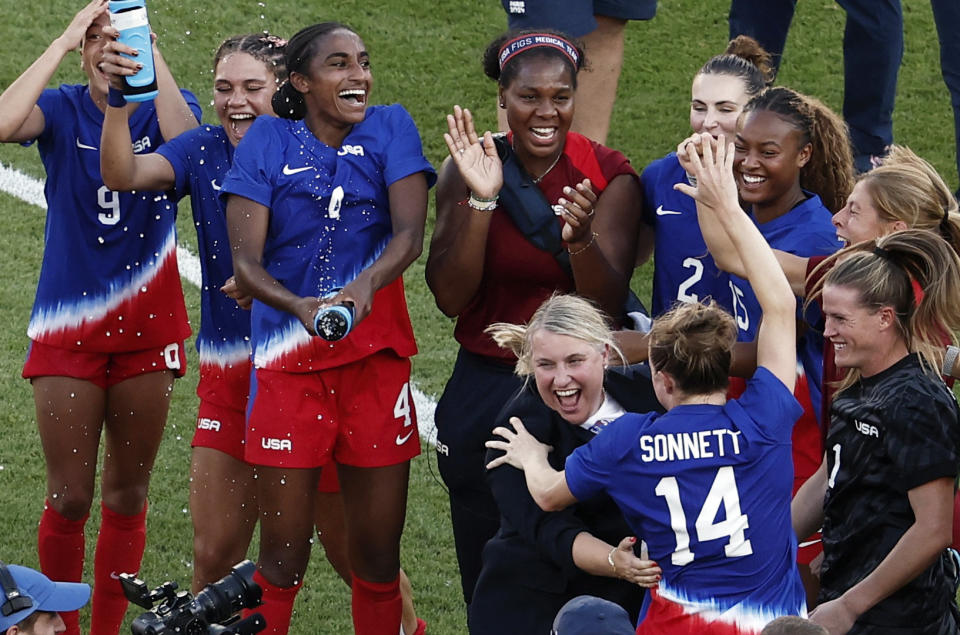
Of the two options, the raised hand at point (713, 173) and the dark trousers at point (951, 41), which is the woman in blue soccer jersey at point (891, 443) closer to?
the raised hand at point (713, 173)

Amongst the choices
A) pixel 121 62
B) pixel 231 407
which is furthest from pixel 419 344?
pixel 121 62

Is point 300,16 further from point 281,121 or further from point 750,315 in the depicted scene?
point 750,315

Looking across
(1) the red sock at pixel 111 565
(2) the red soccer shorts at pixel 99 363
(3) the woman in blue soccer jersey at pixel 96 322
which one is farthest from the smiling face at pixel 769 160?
(1) the red sock at pixel 111 565

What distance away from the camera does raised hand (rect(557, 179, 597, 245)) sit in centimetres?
428

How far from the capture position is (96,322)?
Result: 5039 millimetres

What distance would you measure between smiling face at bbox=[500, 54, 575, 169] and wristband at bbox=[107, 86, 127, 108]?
113 centimetres

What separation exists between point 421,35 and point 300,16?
2.36 feet

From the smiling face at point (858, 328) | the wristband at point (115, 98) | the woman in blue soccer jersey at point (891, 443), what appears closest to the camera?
the woman in blue soccer jersey at point (891, 443)

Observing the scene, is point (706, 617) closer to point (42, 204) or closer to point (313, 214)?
point (313, 214)

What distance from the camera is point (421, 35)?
9359 millimetres

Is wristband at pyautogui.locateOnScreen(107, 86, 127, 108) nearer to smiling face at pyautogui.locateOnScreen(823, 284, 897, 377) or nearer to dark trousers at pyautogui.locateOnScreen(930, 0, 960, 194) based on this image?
smiling face at pyautogui.locateOnScreen(823, 284, 897, 377)

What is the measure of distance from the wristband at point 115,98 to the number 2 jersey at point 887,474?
2.24 m

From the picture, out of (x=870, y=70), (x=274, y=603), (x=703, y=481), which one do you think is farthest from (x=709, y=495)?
(x=870, y=70)

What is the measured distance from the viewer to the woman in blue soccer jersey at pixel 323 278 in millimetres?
4465
